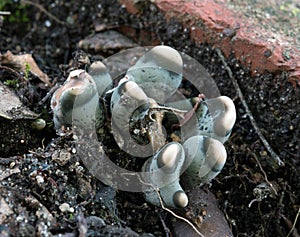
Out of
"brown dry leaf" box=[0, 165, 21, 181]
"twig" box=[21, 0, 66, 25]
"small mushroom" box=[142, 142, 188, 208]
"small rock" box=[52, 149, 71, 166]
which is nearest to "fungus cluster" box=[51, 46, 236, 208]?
"small mushroom" box=[142, 142, 188, 208]

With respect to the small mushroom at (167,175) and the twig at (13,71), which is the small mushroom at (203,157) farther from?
the twig at (13,71)

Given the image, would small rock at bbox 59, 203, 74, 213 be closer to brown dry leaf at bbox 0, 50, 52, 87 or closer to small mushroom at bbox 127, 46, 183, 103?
small mushroom at bbox 127, 46, 183, 103

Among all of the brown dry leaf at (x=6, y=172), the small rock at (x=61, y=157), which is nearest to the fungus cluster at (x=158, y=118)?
the small rock at (x=61, y=157)

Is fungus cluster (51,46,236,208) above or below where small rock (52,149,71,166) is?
above

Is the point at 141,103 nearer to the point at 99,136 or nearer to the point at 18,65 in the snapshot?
the point at 99,136

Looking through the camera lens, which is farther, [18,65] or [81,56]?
[18,65]

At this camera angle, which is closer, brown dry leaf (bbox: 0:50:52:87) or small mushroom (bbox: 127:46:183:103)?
small mushroom (bbox: 127:46:183:103)

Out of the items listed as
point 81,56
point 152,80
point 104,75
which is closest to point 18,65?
point 81,56
